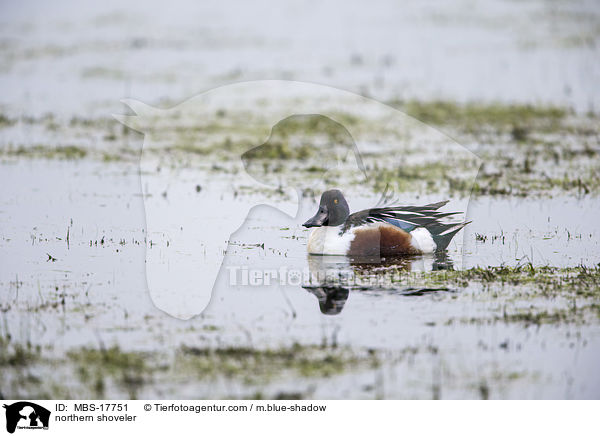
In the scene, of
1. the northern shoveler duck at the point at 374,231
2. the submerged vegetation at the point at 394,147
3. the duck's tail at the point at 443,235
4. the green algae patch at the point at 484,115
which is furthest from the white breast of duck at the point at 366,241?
the green algae patch at the point at 484,115

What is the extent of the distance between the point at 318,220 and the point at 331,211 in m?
0.14

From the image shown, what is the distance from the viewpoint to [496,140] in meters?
14.4

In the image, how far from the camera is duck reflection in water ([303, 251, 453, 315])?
716 centimetres

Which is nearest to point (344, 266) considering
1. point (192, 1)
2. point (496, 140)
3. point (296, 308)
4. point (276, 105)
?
point (296, 308)

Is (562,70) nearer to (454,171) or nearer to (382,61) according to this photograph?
(382,61)

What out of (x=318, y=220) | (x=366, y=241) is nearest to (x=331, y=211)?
(x=318, y=220)

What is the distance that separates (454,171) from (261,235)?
13.1 feet

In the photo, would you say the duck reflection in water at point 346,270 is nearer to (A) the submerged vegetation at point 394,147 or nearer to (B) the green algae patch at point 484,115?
(A) the submerged vegetation at point 394,147

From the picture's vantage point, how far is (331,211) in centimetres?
848

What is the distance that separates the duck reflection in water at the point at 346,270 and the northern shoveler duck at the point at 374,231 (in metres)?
0.09
